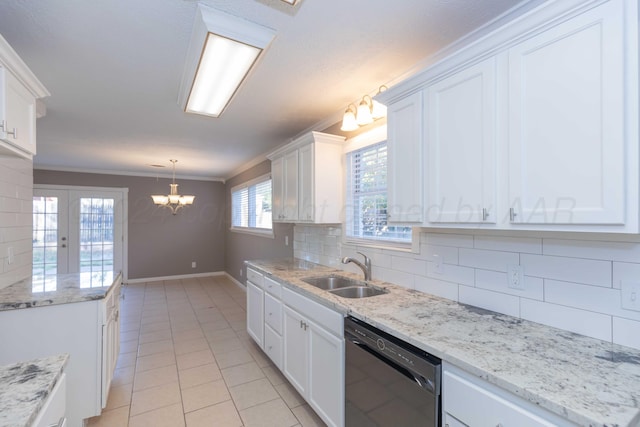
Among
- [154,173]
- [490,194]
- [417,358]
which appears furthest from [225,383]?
[154,173]

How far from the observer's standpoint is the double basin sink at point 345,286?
2346mm

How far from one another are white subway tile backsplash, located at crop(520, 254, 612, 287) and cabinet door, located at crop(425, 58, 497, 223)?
35 cm

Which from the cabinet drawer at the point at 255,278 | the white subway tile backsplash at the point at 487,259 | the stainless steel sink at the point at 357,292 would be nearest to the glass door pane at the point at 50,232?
the cabinet drawer at the point at 255,278

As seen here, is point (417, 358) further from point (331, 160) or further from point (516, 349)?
point (331, 160)

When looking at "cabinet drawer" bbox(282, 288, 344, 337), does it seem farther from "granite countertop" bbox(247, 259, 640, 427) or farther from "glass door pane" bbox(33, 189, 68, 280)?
"glass door pane" bbox(33, 189, 68, 280)

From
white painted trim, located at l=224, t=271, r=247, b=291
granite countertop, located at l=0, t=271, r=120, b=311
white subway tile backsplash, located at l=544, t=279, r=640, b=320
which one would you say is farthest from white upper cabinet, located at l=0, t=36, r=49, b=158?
white painted trim, located at l=224, t=271, r=247, b=291

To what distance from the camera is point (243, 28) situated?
157cm

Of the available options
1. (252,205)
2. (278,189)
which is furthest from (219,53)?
(252,205)

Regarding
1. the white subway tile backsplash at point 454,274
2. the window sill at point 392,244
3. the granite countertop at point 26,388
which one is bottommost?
the granite countertop at point 26,388

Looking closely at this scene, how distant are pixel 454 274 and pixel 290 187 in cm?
189

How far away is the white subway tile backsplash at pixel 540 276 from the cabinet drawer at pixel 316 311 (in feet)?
2.18

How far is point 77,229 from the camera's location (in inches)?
236

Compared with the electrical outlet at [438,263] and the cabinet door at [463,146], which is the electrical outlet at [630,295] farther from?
the electrical outlet at [438,263]

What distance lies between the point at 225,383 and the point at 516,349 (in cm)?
231
